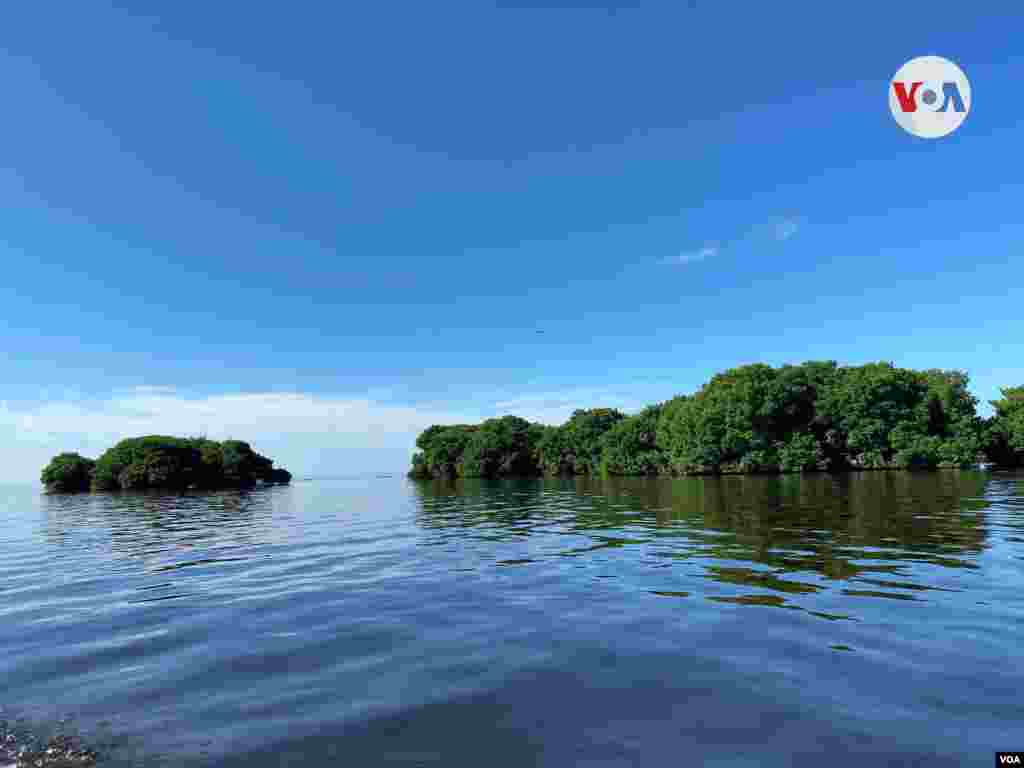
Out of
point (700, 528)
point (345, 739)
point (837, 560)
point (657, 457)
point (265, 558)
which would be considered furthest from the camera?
point (657, 457)

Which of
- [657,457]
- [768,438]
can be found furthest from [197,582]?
[657,457]

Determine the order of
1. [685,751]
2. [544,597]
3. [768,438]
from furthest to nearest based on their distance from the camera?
[768,438], [544,597], [685,751]

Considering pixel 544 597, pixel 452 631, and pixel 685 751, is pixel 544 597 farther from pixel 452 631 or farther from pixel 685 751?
pixel 685 751

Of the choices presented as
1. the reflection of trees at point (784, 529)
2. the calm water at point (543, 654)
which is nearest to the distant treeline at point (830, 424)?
the reflection of trees at point (784, 529)

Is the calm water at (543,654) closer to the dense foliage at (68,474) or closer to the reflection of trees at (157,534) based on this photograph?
the reflection of trees at (157,534)

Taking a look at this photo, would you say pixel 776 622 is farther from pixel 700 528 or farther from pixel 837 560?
pixel 700 528

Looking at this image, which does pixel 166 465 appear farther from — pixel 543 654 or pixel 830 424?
pixel 830 424

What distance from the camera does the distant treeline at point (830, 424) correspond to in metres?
77.6

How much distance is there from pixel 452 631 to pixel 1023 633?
822cm

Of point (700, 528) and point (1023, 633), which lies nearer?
point (1023, 633)

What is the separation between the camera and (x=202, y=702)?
6.19 m

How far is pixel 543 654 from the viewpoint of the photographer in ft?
24.7

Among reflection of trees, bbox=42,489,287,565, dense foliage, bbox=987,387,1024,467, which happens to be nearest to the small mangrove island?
reflection of trees, bbox=42,489,287,565

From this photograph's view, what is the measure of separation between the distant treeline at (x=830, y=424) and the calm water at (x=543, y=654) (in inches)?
2913
